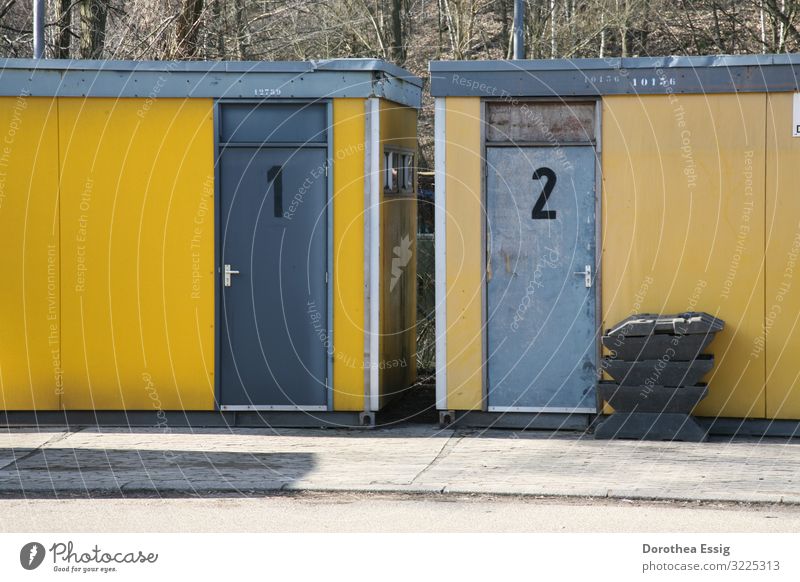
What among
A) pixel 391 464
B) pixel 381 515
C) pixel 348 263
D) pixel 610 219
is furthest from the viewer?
Result: pixel 348 263

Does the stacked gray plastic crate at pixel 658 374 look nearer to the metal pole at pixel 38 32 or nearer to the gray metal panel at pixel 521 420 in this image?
the gray metal panel at pixel 521 420

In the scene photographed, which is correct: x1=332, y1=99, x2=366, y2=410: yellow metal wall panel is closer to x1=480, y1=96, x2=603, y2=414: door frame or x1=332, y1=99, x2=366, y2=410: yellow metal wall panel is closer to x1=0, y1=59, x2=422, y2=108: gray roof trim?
x1=0, y1=59, x2=422, y2=108: gray roof trim

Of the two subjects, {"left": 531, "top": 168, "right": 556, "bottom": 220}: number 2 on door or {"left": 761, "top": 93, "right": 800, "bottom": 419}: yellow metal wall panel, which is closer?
{"left": 761, "top": 93, "right": 800, "bottom": 419}: yellow metal wall panel

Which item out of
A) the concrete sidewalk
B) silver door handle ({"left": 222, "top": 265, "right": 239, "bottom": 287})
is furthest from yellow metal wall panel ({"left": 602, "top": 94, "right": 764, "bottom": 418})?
silver door handle ({"left": 222, "top": 265, "right": 239, "bottom": 287})

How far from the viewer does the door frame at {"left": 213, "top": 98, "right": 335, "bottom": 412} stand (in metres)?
10.0

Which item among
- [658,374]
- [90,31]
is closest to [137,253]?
[658,374]

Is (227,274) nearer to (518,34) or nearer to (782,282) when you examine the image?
(518,34)

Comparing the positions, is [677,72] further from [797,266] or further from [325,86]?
[325,86]

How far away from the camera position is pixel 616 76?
9.72m

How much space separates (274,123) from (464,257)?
2.02 meters

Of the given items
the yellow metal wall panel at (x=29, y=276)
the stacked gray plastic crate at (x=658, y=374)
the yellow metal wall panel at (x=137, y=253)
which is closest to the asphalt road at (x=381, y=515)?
the stacked gray plastic crate at (x=658, y=374)

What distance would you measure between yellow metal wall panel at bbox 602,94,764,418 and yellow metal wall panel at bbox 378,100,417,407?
1950 millimetres

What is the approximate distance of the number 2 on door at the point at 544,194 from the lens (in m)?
9.94

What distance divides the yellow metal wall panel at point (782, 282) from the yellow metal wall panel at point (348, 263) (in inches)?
134
